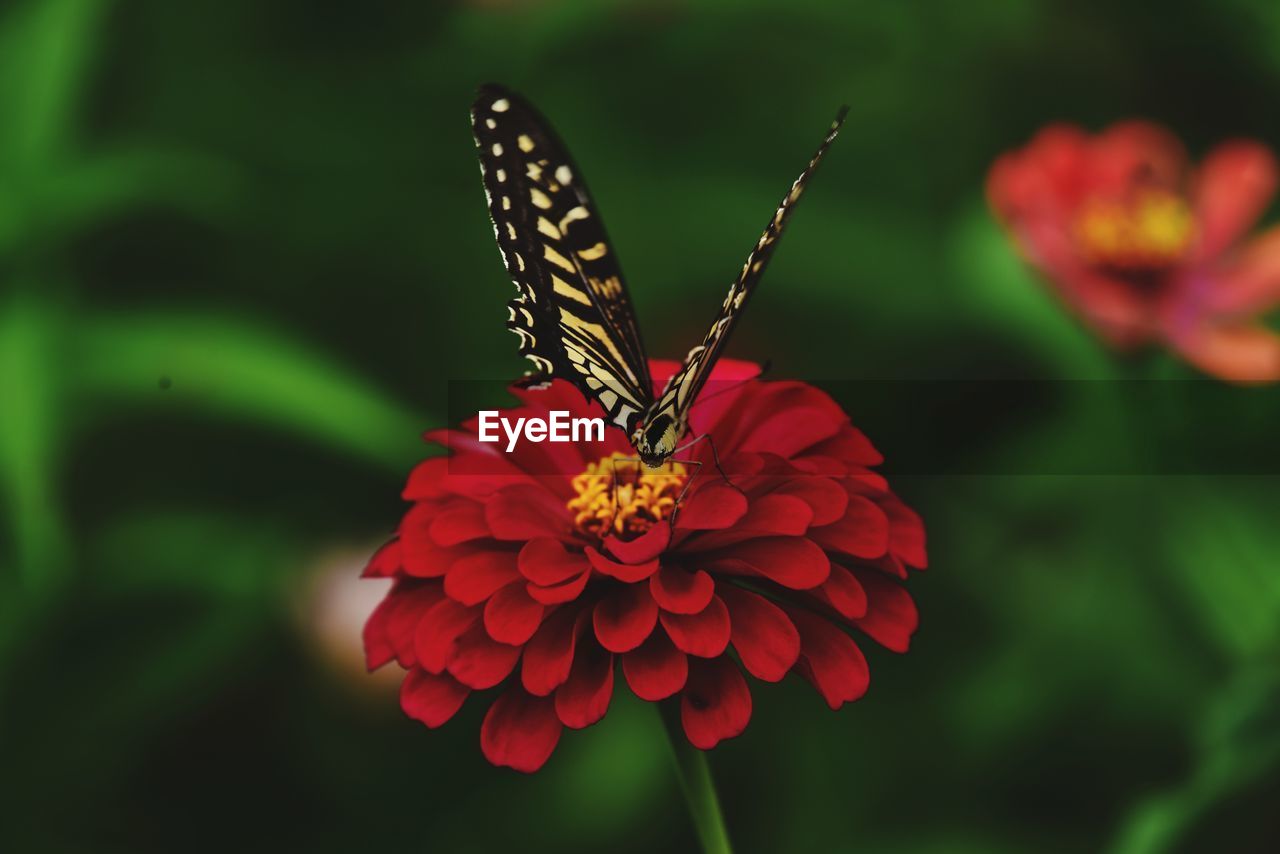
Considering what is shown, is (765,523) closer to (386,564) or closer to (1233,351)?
(386,564)

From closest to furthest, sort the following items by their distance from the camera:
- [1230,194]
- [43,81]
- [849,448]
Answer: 1. [849,448]
2. [43,81]
3. [1230,194]

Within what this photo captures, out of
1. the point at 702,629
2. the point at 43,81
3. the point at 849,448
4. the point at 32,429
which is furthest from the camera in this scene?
the point at 43,81

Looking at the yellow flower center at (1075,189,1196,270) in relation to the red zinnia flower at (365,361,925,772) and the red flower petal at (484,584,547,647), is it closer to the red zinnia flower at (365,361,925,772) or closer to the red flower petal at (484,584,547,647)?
the red zinnia flower at (365,361,925,772)

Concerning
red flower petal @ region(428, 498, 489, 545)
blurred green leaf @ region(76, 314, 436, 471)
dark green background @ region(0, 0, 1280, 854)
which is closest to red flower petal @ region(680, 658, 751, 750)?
red flower petal @ region(428, 498, 489, 545)

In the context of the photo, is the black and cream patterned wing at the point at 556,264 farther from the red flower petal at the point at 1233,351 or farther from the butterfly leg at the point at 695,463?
the red flower petal at the point at 1233,351

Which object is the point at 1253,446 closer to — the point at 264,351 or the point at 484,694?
the point at 484,694

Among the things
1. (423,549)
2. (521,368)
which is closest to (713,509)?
(423,549)

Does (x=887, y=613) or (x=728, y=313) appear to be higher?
(x=728, y=313)
